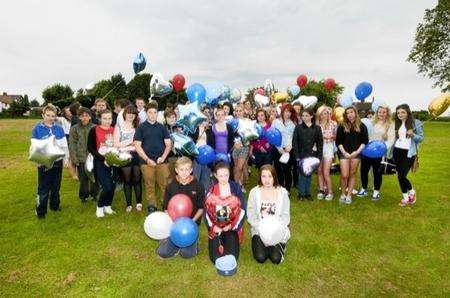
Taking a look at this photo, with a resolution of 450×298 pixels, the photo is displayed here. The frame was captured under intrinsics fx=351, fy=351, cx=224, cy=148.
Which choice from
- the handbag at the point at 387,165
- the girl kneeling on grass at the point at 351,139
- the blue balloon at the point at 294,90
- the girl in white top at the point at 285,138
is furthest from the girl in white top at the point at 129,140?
the blue balloon at the point at 294,90

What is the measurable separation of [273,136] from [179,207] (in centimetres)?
295

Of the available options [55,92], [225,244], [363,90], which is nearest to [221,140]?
[225,244]

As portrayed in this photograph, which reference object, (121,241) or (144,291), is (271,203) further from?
(121,241)

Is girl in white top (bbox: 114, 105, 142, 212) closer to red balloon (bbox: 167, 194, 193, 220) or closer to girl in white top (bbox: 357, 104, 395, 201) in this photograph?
red balloon (bbox: 167, 194, 193, 220)

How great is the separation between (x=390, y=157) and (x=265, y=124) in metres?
2.63

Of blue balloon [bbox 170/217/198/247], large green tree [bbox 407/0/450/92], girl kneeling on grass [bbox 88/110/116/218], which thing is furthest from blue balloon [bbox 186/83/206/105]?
large green tree [bbox 407/0/450/92]

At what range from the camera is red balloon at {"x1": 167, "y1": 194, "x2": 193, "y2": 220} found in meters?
4.75

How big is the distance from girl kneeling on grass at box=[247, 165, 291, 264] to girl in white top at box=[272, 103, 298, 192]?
2.48 m

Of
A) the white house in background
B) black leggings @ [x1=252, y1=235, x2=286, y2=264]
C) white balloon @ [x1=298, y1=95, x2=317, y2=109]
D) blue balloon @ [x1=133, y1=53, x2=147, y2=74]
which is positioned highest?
the white house in background

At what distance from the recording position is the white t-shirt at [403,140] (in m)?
6.70

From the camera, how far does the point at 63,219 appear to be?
6344mm

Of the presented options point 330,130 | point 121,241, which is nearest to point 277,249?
point 121,241

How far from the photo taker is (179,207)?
4.75 m

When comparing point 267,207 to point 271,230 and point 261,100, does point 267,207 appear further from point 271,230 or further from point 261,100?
point 261,100
